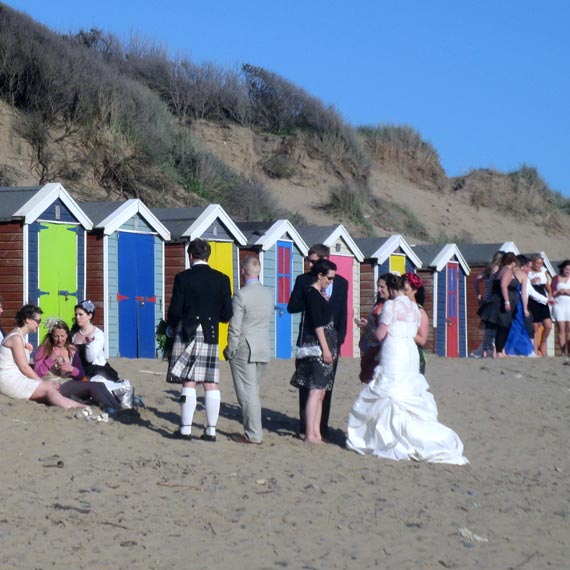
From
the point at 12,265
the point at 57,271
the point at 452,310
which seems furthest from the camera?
the point at 452,310

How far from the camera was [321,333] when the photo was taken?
973 centimetres

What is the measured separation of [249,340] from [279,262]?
9199 millimetres

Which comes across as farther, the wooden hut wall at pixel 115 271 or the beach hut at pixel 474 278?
the beach hut at pixel 474 278

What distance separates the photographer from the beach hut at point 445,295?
2350 cm

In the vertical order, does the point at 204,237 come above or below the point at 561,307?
above

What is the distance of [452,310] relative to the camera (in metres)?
24.2

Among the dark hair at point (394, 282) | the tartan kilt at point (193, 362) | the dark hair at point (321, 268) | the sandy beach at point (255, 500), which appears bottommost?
the sandy beach at point (255, 500)

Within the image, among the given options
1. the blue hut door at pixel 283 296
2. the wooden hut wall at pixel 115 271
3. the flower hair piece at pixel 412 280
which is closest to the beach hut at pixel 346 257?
the blue hut door at pixel 283 296

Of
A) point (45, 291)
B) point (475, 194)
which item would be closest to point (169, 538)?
point (45, 291)

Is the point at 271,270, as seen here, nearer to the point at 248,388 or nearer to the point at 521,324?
the point at 521,324

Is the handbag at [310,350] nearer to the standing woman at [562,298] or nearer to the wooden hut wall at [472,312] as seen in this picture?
the standing woman at [562,298]

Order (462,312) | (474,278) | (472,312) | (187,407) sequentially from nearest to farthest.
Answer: (187,407) < (462,312) < (474,278) < (472,312)

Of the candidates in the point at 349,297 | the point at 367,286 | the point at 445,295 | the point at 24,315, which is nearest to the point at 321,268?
the point at 24,315

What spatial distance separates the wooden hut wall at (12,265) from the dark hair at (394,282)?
617cm
